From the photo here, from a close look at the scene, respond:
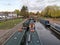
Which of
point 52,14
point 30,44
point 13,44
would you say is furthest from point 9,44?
point 52,14

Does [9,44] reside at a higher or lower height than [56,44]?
higher

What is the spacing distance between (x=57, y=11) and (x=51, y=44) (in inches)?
4938

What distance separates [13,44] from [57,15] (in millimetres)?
130991

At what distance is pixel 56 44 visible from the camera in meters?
29.8

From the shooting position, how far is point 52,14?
14525 cm

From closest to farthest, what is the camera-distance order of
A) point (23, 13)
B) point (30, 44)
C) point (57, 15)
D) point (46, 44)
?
point (30, 44)
point (46, 44)
point (57, 15)
point (23, 13)

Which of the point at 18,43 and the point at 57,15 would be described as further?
the point at 57,15

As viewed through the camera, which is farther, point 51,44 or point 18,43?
point 51,44

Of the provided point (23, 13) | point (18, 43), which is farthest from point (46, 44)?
point (23, 13)

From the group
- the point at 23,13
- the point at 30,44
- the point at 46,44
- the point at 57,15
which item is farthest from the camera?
the point at 23,13

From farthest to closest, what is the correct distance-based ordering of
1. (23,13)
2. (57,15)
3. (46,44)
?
(23,13) < (57,15) < (46,44)

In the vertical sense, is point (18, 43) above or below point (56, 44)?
above

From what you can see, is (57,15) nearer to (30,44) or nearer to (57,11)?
(57,11)

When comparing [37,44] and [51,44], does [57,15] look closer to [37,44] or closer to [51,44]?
[51,44]
